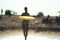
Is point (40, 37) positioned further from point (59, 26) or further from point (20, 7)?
point (20, 7)

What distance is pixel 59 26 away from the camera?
2.83m

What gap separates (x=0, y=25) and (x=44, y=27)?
0.79 meters

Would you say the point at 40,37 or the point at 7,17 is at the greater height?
the point at 7,17

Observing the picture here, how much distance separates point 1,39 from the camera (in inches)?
105

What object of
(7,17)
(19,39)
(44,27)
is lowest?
(19,39)

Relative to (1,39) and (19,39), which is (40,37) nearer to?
(19,39)

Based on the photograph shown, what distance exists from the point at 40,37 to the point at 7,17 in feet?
2.26

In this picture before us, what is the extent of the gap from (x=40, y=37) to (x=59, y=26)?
1.31 ft

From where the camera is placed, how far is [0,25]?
2781mm

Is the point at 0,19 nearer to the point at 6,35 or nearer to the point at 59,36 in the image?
the point at 6,35

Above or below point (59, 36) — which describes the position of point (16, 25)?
above

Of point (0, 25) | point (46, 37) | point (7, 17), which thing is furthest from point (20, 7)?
point (46, 37)

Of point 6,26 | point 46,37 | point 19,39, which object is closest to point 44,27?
point 46,37

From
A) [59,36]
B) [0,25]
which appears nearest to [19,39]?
[0,25]
